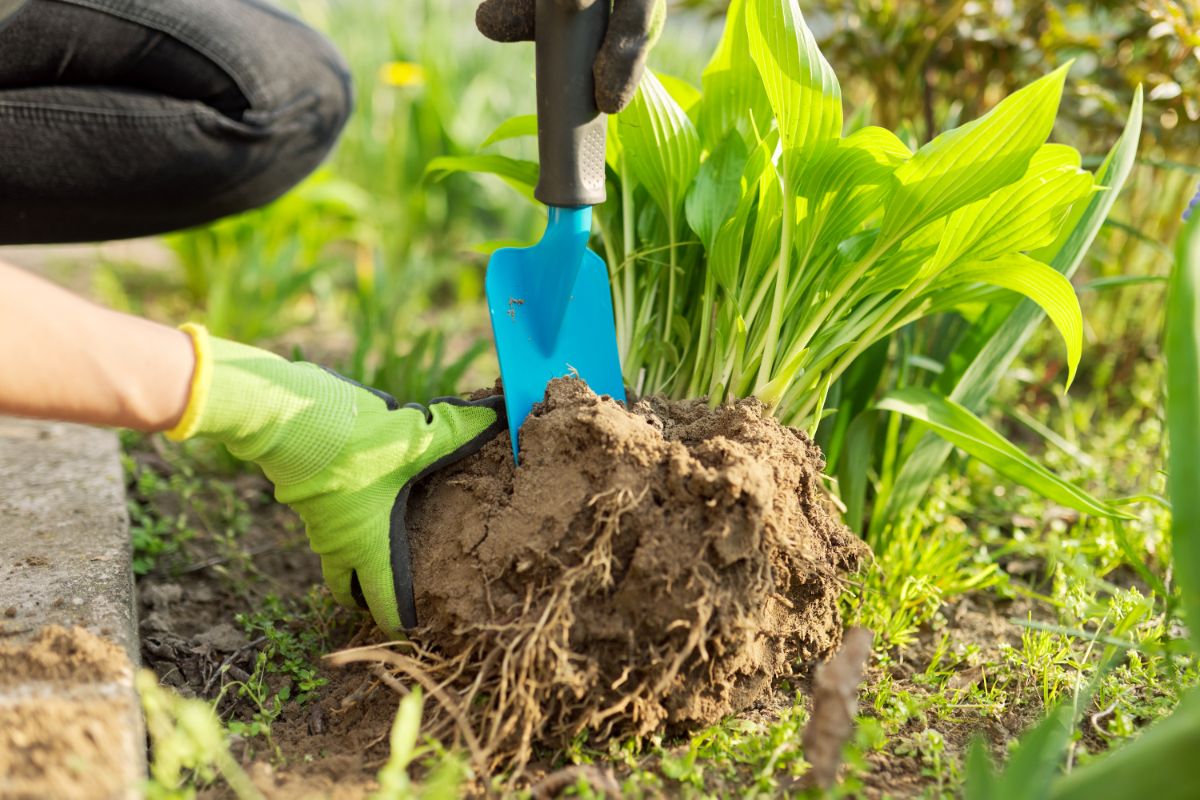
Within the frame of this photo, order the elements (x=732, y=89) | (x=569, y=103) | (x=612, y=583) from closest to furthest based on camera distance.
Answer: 1. (x=612, y=583)
2. (x=569, y=103)
3. (x=732, y=89)

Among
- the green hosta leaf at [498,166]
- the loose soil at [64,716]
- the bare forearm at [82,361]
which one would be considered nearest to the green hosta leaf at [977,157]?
the green hosta leaf at [498,166]

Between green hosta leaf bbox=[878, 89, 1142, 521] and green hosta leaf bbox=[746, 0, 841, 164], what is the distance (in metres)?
0.39

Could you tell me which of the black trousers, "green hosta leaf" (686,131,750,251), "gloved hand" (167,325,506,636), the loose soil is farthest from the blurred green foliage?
the loose soil

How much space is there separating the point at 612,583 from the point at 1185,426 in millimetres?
609

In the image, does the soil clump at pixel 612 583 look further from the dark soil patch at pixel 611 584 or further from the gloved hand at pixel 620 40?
the gloved hand at pixel 620 40

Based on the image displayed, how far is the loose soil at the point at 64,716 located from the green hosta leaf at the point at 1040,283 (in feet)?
3.66

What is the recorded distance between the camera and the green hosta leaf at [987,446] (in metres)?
1.31

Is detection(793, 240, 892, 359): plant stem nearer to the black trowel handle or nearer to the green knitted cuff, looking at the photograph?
the black trowel handle

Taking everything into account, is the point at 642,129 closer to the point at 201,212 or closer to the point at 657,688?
the point at 657,688

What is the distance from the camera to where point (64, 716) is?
3.13ft

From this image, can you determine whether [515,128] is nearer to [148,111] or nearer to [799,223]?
[799,223]

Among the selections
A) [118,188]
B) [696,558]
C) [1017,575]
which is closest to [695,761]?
[696,558]

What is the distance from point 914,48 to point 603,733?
1.66m

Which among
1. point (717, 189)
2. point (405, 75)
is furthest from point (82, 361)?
point (405, 75)
